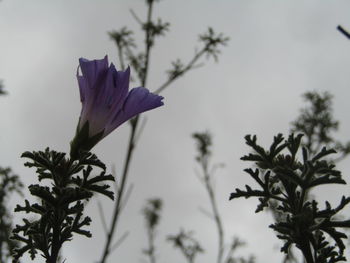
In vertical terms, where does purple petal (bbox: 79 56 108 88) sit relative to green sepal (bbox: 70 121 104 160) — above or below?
above

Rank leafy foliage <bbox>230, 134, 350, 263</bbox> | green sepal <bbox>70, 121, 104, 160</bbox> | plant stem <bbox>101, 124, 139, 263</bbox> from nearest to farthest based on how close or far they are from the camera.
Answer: leafy foliage <bbox>230, 134, 350, 263</bbox> → green sepal <bbox>70, 121, 104, 160</bbox> → plant stem <bbox>101, 124, 139, 263</bbox>

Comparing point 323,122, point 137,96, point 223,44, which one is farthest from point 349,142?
point 137,96

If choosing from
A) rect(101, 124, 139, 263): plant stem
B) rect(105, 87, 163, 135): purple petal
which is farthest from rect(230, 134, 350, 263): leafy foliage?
rect(101, 124, 139, 263): plant stem

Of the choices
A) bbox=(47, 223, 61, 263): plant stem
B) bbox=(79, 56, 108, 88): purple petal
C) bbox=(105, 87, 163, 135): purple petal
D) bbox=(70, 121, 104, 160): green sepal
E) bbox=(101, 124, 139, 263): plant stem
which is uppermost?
bbox=(101, 124, 139, 263): plant stem

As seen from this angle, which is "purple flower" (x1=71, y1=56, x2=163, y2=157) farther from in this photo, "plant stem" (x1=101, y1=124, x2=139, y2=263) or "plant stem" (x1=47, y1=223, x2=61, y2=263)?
"plant stem" (x1=101, y1=124, x2=139, y2=263)

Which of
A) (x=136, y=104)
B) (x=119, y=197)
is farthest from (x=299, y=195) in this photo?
(x=119, y=197)

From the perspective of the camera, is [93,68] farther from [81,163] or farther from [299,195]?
[299,195]

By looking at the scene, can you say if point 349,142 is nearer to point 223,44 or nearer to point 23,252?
point 223,44
